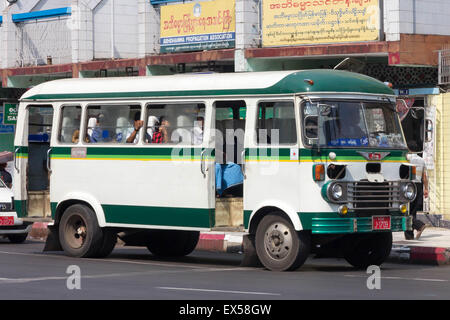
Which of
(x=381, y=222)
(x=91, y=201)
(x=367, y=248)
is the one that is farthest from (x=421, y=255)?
(x=91, y=201)

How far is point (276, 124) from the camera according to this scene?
643 inches

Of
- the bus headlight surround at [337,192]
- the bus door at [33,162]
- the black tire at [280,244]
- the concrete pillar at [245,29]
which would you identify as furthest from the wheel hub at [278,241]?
the concrete pillar at [245,29]

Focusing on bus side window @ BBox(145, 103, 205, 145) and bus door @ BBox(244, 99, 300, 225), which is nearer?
bus door @ BBox(244, 99, 300, 225)

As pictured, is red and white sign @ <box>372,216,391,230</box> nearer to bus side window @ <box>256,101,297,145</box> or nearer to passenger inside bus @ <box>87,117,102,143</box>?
bus side window @ <box>256,101,297,145</box>

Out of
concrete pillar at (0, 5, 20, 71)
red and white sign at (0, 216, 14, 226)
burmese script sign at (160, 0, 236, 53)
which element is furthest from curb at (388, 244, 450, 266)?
concrete pillar at (0, 5, 20, 71)

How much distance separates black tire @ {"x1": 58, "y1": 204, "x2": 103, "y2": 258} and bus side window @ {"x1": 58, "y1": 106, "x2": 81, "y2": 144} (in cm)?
116

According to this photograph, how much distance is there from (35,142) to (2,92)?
18.7 metres

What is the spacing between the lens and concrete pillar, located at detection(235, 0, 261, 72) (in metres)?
27.7

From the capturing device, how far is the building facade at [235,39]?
25.5 m

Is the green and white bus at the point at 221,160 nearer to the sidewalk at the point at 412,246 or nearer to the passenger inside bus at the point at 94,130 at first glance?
the passenger inside bus at the point at 94,130
